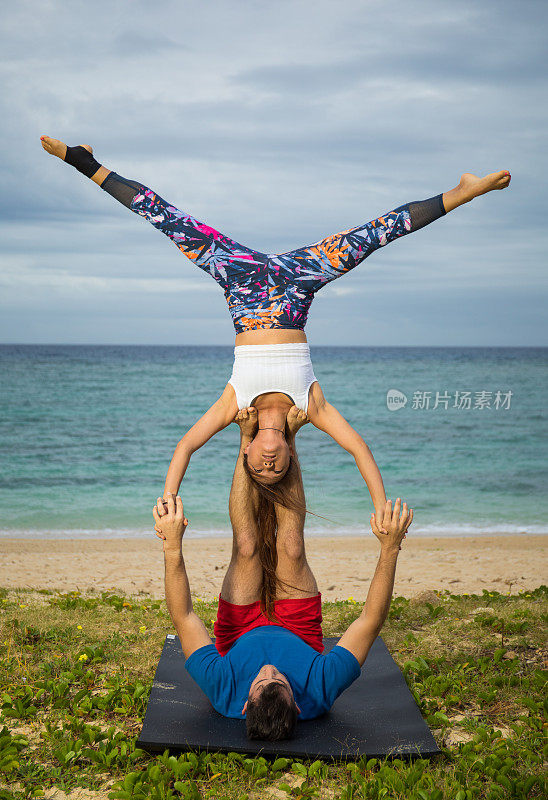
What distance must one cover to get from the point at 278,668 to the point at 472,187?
2873mm

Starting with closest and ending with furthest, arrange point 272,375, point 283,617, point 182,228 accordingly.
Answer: point 283,617 < point 272,375 < point 182,228

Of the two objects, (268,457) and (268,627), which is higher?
(268,457)

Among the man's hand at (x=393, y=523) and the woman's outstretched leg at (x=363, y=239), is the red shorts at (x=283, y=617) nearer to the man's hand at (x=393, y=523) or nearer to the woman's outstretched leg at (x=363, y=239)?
the man's hand at (x=393, y=523)

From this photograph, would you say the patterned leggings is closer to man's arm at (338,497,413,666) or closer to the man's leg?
the man's leg

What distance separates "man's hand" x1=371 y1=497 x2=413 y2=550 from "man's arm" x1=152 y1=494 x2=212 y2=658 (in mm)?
912

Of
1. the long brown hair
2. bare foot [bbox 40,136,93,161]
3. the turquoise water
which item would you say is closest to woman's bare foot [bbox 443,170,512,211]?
the long brown hair

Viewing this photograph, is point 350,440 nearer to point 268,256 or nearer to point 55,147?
point 268,256

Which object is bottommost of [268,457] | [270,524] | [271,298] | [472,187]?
[270,524]

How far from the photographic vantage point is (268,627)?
3.83m

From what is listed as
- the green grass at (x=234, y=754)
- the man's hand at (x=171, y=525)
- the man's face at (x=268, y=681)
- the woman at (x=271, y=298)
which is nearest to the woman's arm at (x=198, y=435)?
the woman at (x=271, y=298)

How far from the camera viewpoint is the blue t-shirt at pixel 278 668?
3520mm

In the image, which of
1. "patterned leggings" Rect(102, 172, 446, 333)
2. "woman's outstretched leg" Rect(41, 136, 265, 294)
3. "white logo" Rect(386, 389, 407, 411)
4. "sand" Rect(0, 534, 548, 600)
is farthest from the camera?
"white logo" Rect(386, 389, 407, 411)

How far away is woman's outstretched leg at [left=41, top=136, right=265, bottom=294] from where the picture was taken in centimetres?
448

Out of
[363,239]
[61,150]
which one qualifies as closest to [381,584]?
[363,239]
